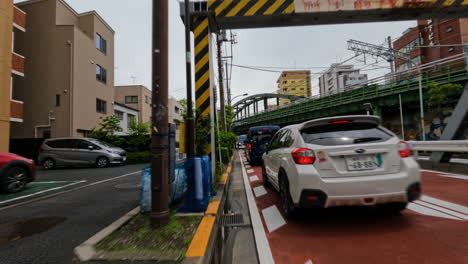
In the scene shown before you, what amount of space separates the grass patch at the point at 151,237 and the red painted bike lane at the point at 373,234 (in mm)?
1089

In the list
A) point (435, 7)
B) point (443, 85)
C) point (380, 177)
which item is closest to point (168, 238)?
point (380, 177)

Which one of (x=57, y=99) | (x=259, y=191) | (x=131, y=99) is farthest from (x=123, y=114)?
(x=259, y=191)

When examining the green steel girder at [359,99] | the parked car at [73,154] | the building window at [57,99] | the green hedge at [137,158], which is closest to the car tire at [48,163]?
the parked car at [73,154]

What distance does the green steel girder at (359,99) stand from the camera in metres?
16.6

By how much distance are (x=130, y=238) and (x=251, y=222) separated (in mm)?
1828

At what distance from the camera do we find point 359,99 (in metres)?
→ 22.4

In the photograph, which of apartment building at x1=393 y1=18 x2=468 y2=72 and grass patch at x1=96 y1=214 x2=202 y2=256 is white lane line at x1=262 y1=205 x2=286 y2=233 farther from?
apartment building at x1=393 y1=18 x2=468 y2=72

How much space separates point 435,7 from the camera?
658 centimetres

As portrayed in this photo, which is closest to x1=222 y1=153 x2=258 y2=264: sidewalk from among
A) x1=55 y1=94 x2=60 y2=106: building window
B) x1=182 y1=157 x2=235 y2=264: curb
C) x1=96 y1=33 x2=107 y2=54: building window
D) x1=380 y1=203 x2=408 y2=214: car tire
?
x1=182 y1=157 x2=235 y2=264: curb

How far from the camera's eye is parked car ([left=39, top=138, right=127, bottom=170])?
41.7 ft

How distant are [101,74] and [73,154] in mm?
11320

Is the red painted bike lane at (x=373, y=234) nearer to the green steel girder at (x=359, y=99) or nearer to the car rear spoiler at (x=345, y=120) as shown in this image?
the car rear spoiler at (x=345, y=120)

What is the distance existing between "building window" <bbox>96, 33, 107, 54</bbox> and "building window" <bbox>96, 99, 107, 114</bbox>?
499 centimetres

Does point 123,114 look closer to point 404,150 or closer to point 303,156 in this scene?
point 303,156
